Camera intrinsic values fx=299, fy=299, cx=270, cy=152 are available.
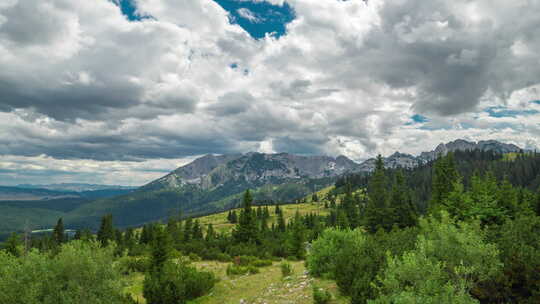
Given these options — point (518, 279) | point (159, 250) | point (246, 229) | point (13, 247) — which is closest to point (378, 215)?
point (246, 229)

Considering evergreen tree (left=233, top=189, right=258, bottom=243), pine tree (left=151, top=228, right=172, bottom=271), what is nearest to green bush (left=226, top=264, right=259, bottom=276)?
pine tree (left=151, top=228, right=172, bottom=271)

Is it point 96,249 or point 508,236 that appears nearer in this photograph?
point 508,236

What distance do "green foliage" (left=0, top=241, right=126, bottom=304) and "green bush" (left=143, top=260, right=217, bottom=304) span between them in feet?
14.0

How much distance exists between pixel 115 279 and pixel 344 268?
47.3 ft

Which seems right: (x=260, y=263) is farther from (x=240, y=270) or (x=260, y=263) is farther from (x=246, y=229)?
(x=246, y=229)

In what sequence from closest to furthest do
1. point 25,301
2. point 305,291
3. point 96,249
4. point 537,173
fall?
point 25,301, point 96,249, point 305,291, point 537,173

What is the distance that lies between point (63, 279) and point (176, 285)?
299 inches

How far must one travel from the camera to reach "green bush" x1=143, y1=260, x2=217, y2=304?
22000 mm

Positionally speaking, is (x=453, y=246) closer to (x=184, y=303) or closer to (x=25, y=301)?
(x=184, y=303)

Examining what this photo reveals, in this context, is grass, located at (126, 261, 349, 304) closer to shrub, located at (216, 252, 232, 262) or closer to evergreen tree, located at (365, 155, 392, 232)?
shrub, located at (216, 252, 232, 262)

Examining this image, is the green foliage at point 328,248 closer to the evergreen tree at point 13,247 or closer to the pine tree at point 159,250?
the pine tree at point 159,250

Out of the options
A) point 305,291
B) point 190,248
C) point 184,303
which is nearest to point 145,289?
point 184,303

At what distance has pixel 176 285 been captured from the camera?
22359 mm

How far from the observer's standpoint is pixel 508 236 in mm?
16688
